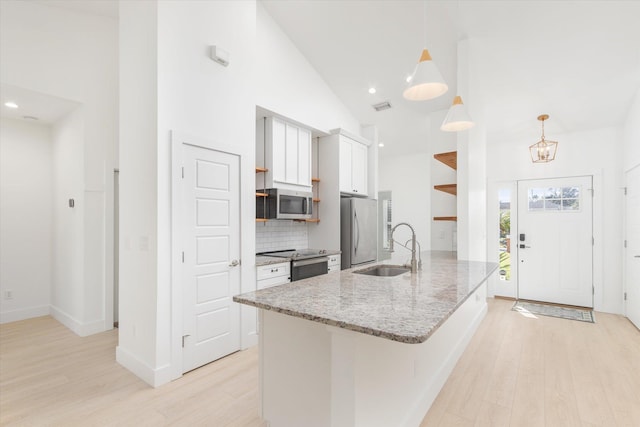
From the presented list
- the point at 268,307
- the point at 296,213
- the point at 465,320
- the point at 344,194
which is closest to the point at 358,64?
the point at 344,194

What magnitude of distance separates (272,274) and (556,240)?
14.6ft

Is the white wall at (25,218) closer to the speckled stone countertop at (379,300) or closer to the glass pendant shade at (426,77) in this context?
the speckled stone countertop at (379,300)

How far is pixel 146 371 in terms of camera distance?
8.39 ft

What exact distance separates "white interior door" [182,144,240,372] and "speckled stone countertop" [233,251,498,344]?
1.26 m

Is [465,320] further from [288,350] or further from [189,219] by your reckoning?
[189,219]

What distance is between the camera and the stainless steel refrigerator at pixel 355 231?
463 cm

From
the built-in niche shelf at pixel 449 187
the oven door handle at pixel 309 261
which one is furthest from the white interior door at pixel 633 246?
the oven door handle at pixel 309 261

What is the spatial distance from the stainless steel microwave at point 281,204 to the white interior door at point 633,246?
4136mm

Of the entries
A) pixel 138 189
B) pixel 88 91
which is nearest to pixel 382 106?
pixel 138 189

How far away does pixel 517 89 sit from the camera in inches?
152

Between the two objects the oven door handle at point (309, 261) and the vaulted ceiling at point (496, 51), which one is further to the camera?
the oven door handle at point (309, 261)

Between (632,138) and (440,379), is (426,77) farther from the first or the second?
(632,138)

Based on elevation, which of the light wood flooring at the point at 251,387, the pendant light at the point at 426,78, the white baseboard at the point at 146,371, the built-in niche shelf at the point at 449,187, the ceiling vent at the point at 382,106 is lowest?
the light wood flooring at the point at 251,387

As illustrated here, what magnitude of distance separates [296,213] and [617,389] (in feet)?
11.2
